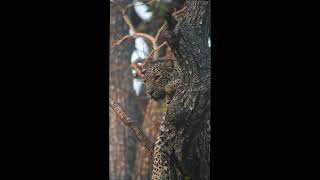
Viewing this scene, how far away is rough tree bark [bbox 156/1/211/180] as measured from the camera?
350 cm

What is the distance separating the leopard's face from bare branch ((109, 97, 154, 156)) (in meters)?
0.14

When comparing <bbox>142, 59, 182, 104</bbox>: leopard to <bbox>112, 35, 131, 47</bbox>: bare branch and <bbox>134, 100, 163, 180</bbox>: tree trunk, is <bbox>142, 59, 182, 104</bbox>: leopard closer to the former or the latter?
<bbox>134, 100, 163, 180</bbox>: tree trunk

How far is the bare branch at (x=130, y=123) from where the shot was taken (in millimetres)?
3572

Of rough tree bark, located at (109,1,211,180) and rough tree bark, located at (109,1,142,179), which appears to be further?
rough tree bark, located at (109,1,142,179)

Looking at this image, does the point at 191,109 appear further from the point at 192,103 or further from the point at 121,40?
the point at 121,40

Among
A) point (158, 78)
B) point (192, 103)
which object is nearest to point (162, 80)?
point (158, 78)

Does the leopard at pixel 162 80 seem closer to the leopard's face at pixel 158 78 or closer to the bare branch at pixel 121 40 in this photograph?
the leopard's face at pixel 158 78

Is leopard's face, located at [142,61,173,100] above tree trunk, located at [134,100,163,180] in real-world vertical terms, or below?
above

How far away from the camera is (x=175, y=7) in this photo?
11.5 feet

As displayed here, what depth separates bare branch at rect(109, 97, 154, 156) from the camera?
357cm

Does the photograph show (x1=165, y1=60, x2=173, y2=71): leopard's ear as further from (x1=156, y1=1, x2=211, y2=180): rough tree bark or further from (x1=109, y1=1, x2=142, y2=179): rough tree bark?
(x1=109, y1=1, x2=142, y2=179): rough tree bark

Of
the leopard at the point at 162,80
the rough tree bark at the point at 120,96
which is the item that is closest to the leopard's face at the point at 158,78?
the leopard at the point at 162,80

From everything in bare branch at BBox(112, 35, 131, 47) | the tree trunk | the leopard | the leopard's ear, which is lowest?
the tree trunk

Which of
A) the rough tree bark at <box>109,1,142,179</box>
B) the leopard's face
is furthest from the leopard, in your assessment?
the rough tree bark at <box>109,1,142,179</box>
